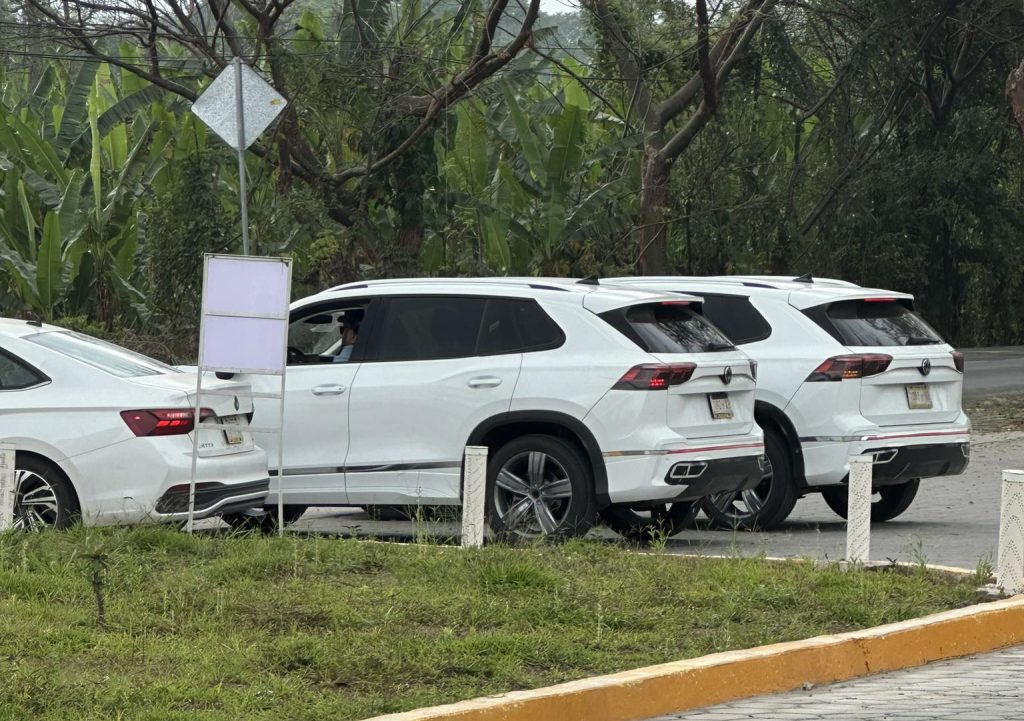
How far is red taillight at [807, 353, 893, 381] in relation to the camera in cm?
1222

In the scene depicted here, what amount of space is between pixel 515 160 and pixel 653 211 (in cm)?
239

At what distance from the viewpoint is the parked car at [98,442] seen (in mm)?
10047

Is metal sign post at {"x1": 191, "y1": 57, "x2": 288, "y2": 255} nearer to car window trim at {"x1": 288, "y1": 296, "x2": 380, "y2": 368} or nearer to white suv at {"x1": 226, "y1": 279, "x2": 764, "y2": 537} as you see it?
car window trim at {"x1": 288, "y1": 296, "x2": 380, "y2": 368}

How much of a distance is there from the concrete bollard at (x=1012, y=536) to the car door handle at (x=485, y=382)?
366cm

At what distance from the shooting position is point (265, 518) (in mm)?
12570

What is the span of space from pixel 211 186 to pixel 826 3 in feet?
45.7

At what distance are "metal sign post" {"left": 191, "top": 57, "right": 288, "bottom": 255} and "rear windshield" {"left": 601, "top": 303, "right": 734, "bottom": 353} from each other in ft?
17.1

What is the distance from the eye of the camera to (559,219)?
2505 centimetres

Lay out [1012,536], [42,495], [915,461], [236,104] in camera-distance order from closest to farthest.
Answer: [1012,536], [42,495], [915,461], [236,104]

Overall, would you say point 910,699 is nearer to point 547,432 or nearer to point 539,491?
point 539,491

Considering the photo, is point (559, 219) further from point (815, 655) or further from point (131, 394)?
point (815, 655)

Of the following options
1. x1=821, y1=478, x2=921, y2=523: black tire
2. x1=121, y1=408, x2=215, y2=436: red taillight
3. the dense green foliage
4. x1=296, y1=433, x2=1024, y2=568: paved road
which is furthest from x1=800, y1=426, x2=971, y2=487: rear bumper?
the dense green foliage

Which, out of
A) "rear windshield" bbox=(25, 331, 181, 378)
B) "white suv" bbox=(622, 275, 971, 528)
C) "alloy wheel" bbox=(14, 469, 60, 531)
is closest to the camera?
"alloy wheel" bbox=(14, 469, 60, 531)

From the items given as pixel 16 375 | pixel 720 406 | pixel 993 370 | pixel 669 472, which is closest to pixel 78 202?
pixel 16 375
